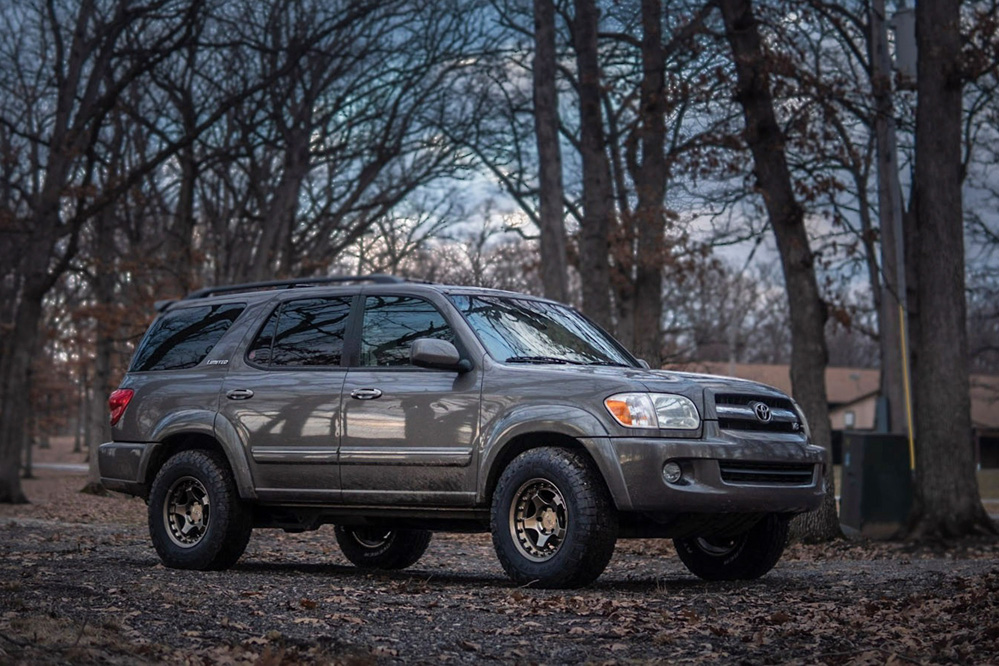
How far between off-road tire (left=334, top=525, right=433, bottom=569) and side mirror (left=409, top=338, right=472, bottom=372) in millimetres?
2457

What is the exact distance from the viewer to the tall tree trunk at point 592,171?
20969mm

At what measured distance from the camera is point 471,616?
7.75 metres

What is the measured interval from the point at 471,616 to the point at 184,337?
4.30 metres

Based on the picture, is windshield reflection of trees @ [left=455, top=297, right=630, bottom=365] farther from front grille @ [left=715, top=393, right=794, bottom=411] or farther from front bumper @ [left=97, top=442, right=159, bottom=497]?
front bumper @ [left=97, top=442, right=159, bottom=497]

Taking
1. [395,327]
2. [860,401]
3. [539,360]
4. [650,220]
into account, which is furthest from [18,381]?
[860,401]

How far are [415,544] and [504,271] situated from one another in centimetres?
2906

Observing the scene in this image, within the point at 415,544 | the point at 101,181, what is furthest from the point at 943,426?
the point at 101,181

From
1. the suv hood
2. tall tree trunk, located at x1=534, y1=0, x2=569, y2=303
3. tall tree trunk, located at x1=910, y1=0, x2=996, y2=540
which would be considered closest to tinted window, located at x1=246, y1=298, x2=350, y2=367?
the suv hood

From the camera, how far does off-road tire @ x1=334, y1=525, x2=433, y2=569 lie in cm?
1130

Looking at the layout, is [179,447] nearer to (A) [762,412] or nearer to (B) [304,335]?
(B) [304,335]

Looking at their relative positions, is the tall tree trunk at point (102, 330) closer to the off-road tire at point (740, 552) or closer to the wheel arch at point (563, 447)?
the off-road tire at point (740, 552)

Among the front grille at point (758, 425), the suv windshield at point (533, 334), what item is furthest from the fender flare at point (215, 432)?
the front grille at point (758, 425)

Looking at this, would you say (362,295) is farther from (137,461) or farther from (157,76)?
(157,76)

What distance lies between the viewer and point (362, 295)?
1012 centimetres
